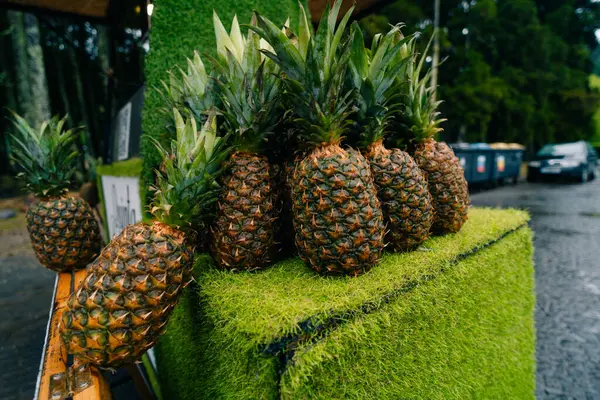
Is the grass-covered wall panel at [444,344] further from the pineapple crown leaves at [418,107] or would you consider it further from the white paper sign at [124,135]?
the white paper sign at [124,135]

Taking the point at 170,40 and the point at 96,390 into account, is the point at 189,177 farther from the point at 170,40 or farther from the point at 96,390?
the point at 170,40

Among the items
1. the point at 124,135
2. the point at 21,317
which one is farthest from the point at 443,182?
the point at 21,317

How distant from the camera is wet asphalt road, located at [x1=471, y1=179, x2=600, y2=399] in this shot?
2.62 m

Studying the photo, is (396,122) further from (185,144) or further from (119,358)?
(119,358)

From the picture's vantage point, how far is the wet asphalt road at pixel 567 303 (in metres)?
2.62

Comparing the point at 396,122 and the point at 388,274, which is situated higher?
the point at 396,122

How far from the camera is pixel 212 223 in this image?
4.80 ft

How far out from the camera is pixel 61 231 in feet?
7.04

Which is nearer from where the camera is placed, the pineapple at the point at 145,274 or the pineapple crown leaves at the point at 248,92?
the pineapple at the point at 145,274

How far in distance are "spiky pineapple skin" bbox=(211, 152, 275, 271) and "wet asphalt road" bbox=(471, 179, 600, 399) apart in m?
2.43

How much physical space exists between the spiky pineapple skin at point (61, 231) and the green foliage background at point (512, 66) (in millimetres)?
11310

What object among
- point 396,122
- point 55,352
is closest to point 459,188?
point 396,122

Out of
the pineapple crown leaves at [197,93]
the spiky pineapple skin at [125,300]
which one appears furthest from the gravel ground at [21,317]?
the pineapple crown leaves at [197,93]

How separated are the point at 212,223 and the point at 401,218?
0.81 metres
